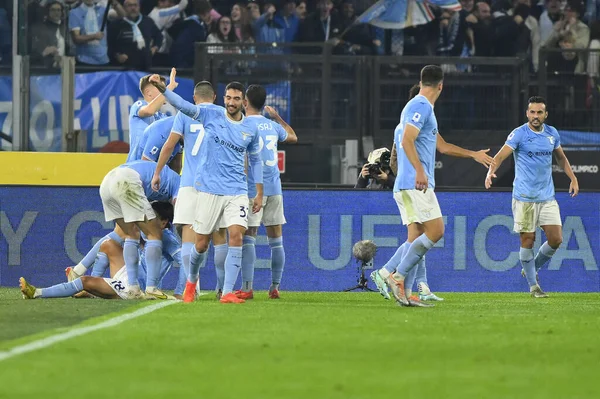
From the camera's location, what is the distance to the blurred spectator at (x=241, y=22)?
69.7 ft

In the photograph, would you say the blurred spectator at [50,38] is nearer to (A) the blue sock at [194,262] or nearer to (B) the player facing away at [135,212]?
(B) the player facing away at [135,212]

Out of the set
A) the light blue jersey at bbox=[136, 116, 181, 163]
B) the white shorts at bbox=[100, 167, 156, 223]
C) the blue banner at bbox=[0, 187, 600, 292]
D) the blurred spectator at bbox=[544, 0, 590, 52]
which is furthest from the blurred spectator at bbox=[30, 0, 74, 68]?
the blurred spectator at bbox=[544, 0, 590, 52]

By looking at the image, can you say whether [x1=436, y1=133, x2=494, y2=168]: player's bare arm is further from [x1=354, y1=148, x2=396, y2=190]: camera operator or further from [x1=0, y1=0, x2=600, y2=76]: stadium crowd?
[x1=0, y1=0, x2=600, y2=76]: stadium crowd

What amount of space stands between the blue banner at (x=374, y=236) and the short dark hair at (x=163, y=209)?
330 cm

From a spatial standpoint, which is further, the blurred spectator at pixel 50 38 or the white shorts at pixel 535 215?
the blurred spectator at pixel 50 38

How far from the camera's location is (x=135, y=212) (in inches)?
530

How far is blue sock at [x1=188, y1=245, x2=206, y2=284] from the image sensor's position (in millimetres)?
12812

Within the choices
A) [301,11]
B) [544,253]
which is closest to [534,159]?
[544,253]

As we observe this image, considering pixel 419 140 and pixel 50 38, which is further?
pixel 50 38

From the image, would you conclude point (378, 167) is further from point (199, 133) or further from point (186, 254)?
point (199, 133)

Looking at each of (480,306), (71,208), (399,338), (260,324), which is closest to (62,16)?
(71,208)

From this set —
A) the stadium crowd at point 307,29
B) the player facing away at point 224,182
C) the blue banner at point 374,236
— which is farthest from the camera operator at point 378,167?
the stadium crowd at point 307,29

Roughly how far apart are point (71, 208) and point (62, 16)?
241 centimetres

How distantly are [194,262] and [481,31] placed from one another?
33.1 feet
